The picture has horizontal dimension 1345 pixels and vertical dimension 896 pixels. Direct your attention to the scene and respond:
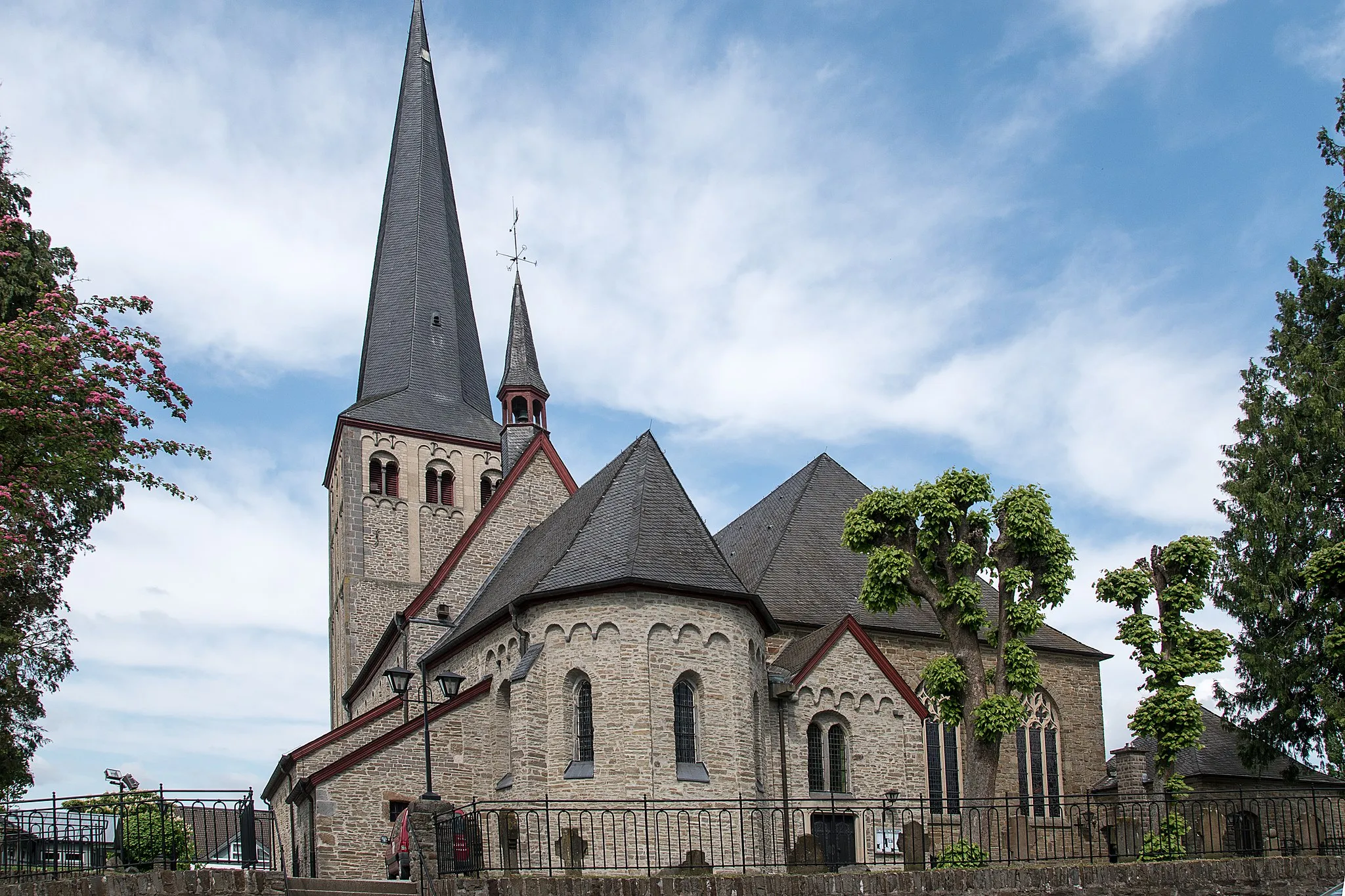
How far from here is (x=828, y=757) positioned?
82.8ft

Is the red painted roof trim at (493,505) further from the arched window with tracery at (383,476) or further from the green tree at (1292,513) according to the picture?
the green tree at (1292,513)

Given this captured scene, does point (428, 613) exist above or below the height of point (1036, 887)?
above

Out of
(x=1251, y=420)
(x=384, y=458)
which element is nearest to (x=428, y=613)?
(x=384, y=458)

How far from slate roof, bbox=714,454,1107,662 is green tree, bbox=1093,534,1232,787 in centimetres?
637

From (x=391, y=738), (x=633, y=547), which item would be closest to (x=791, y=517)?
(x=633, y=547)

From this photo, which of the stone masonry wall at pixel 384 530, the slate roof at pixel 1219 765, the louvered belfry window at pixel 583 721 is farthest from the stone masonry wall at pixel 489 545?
the slate roof at pixel 1219 765

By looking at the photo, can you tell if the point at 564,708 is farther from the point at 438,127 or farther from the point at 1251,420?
the point at 438,127

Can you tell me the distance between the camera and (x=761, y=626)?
2550 centimetres

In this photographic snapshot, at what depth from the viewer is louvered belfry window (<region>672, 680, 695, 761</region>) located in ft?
74.7

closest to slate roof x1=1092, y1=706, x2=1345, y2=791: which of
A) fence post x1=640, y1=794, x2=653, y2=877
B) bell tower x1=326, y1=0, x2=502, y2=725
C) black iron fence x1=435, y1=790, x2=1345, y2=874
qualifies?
black iron fence x1=435, y1=790, x2=1345, y2=874

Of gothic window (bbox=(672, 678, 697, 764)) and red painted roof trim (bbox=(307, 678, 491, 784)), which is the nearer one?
gothic window (bbox=(672, 678, 697, 764))

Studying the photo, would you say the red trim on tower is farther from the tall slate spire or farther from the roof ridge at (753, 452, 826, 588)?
the roof ridge at (753, 452, 826, 588)

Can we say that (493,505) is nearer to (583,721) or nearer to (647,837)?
(583,721)

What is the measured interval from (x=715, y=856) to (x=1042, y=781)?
12394 millimetres
